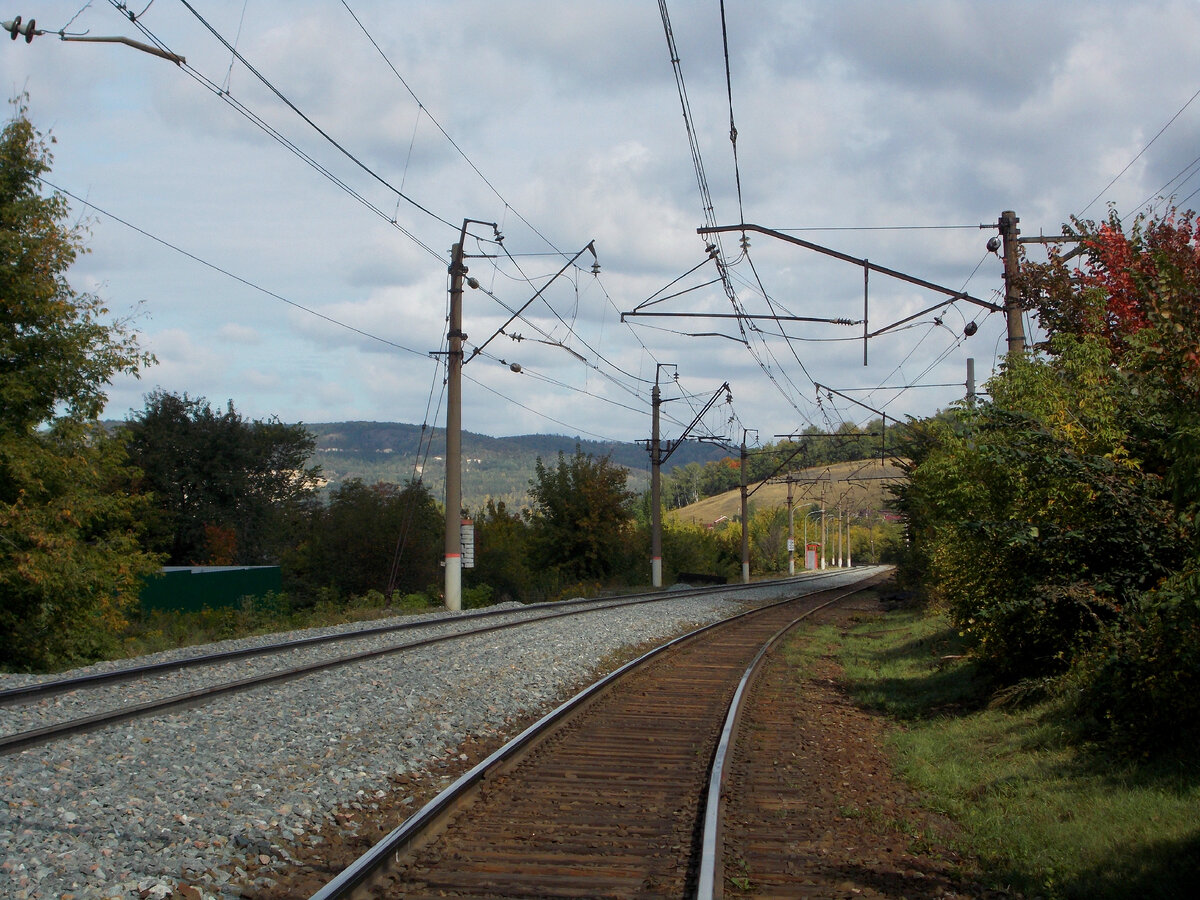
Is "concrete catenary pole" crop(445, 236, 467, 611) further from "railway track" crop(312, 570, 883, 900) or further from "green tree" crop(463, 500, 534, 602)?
"railway track" crop(312, 570, 883, 900)

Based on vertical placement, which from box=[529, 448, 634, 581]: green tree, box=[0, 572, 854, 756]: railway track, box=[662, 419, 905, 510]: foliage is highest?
box=[662, 419, 905, 510]: foliage

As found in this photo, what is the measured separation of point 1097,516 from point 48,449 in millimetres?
20756

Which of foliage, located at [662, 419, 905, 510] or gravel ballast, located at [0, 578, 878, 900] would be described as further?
foliage, located at [662, 419, 905, 510]

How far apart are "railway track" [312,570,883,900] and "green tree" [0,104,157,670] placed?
14.1 metres

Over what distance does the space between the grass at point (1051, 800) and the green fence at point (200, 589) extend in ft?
107

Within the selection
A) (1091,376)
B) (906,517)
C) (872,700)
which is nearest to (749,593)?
(906,517)

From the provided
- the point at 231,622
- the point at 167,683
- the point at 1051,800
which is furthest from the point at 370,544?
the point at 1051,800

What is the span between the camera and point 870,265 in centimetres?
1492

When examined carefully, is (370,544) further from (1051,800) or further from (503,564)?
→ (1051,800)

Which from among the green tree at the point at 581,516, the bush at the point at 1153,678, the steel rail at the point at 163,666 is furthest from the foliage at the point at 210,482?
the bush at the point at 1153,678

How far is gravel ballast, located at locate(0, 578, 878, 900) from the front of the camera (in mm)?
5941

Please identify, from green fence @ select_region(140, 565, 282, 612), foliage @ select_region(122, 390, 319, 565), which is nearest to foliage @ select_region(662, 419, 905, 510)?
green fence @ select_region(140, 565, 282, 612)

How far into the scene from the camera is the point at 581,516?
170ft

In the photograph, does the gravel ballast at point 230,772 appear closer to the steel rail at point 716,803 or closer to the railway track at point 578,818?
the railway track at point 578,818
